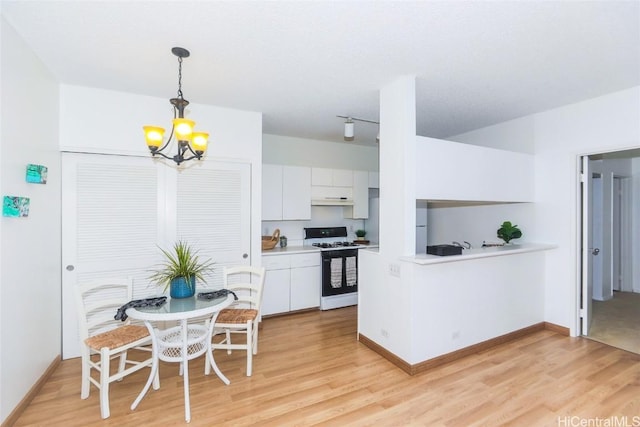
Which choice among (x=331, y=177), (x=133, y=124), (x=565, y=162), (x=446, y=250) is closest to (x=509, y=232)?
(x=565, y=162)

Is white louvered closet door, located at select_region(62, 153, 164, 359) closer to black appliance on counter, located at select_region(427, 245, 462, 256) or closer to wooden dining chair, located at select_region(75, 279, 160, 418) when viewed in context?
wooden dining chair, located at select_region(75, 279, 160, 418)

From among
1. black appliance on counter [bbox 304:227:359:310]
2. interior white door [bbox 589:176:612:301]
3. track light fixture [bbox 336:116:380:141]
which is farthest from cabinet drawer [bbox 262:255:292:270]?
interior white door [bbox 589:176:612:301]

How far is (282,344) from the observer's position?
11.1ft

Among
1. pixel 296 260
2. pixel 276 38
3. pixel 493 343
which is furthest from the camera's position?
pixel 296 260

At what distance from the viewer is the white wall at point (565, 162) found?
10.3 feet

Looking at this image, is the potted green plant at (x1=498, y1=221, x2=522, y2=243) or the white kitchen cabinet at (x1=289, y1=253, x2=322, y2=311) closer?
the potted green plant at (x1=498, y1=221, x2=522, y2=243)

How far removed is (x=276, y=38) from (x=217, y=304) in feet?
6.59

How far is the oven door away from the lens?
4477 mm

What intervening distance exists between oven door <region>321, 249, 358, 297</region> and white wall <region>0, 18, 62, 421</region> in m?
3.00

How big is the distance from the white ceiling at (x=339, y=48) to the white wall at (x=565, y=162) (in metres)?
0.24

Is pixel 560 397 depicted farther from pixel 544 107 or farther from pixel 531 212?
pixel 544 107

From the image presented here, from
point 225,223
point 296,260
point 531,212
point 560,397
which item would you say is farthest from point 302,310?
point 531,212

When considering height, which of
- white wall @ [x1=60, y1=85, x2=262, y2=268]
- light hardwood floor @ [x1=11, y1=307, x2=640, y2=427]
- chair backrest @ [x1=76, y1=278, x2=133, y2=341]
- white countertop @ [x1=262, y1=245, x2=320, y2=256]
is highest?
white wall @ [x1=60, y1=85, x2=262, y2=268]

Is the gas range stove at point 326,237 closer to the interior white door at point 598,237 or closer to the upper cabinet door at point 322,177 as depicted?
the upper cabinet door at point 322,177
